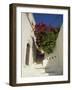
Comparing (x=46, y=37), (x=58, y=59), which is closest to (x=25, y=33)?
(x=46, y=37)

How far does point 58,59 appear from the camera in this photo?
6.27 feet

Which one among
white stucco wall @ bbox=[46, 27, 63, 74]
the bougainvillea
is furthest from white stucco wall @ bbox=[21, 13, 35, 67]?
white stucco wall @ bbox=[46, 27, 63, 74]

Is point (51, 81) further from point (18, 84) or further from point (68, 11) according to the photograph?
point (68, 11)

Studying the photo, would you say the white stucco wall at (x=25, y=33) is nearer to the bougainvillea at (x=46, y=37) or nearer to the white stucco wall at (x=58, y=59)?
the bougainvillea at (x=46, y=37)

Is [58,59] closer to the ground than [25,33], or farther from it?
closer to the ground

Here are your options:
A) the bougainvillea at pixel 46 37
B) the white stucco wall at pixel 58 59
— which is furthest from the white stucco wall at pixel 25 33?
the white stucco wall at pixel 58 59

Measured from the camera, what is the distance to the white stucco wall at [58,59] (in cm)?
189

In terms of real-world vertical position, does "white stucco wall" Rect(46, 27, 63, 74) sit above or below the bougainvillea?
below

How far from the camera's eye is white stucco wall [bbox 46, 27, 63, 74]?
1.89m

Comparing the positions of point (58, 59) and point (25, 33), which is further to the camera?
point (58, 59)

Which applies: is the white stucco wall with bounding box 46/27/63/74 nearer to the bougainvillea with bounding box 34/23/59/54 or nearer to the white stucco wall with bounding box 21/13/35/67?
the bougainvillea with bounding box 34/23/59/54

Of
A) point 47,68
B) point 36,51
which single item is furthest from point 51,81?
point 36,51

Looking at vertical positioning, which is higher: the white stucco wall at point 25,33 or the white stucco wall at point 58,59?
the white stucco wall at point 25,33

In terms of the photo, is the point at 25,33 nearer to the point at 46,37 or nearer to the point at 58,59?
the point at 46,37
